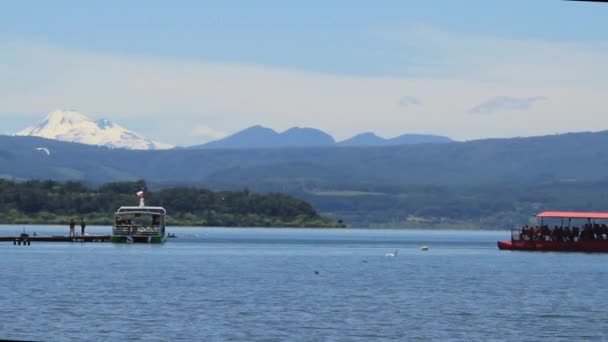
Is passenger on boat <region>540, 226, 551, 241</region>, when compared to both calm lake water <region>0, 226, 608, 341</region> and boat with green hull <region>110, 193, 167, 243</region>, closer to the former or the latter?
calm lake water <region>0, 226, 608, 341</region>

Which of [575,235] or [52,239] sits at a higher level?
[52,239]

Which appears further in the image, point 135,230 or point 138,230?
point 135,230

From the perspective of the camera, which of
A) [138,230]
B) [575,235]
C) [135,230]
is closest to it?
[575,235]

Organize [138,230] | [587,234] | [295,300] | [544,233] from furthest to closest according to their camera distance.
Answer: [138,230], [544,233], [587,234], [295,300]

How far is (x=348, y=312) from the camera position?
7206 centimetres

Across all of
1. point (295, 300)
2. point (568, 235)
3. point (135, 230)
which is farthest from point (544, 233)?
point (295, 300)

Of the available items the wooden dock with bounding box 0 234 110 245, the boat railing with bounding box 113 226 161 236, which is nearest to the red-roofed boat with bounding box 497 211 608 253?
the boat railing with bounding box 113 226 161 236

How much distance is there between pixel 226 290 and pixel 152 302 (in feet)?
37.5

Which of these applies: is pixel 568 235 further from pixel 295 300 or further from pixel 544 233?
pixel 295 300

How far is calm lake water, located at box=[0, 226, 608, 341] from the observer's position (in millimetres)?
61969

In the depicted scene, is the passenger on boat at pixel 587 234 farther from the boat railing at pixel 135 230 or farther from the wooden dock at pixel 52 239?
the wooden dock at pixel 52 239

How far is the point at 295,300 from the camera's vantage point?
7975cm

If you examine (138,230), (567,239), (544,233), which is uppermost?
(138,230)

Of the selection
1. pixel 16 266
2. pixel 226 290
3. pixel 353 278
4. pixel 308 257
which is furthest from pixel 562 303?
pixel 308 257
